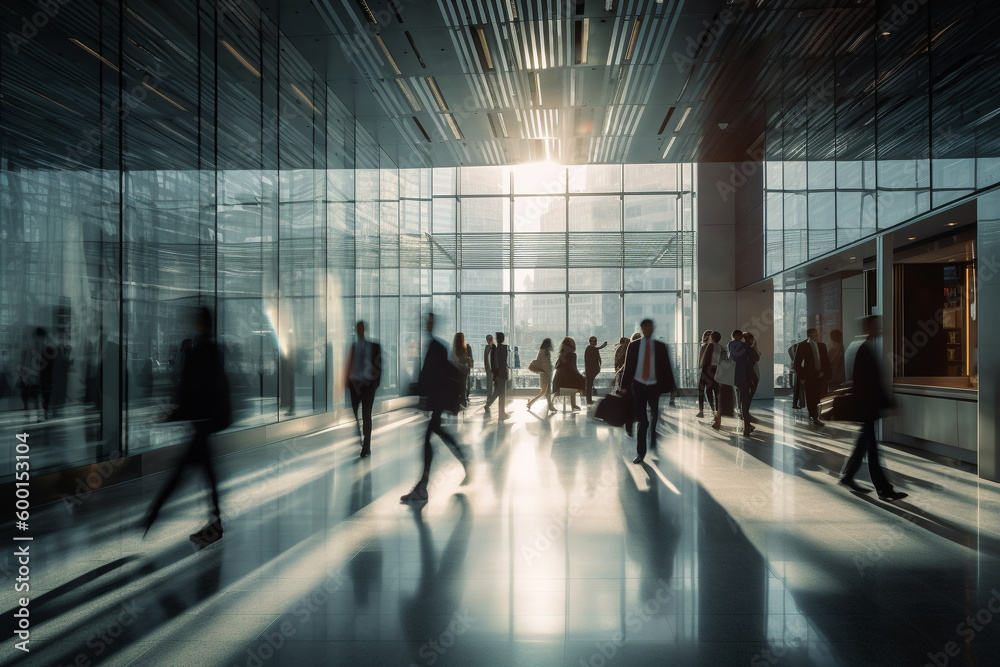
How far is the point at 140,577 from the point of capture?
150 inches

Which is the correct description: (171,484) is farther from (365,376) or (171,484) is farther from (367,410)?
(365,376)

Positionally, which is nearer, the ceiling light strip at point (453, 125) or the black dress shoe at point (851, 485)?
the black dress shoe at point (851, 485)

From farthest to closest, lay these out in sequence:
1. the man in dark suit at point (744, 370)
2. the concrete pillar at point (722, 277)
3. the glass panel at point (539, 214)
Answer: the glass panel at point (539, 214) < the concrete pillar at point (722, 277) < the man in dark suit at point (744, 370)

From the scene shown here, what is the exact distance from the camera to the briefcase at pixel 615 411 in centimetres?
819

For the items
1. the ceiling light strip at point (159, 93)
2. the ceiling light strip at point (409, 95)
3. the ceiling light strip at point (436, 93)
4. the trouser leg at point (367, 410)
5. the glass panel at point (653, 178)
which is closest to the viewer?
the ceiling light strip at point (159, 93)

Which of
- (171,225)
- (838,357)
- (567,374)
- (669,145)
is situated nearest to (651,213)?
(669,145)

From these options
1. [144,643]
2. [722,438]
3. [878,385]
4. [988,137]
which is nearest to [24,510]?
[144,643]

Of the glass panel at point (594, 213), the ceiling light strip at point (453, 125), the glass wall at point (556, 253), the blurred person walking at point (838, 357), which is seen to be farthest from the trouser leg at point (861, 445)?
the glass panel at point (594, 213)

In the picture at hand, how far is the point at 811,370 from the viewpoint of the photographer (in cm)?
1189

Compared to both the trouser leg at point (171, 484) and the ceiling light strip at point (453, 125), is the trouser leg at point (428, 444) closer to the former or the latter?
the trouser leg at point (171, 484)

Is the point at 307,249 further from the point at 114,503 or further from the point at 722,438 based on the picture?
the point at 722,438

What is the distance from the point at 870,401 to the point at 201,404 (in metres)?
5.79

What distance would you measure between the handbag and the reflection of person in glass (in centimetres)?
926

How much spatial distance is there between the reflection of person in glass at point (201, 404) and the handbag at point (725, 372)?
9.26 meters
